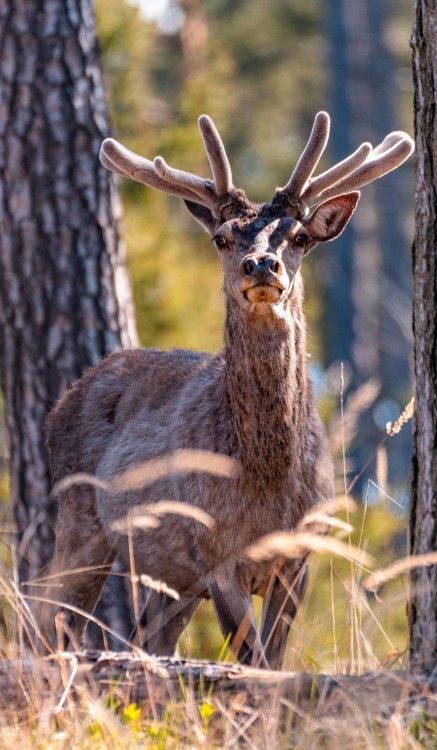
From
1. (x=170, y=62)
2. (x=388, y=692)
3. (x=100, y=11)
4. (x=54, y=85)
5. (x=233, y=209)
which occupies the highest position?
(x=170, y=62)

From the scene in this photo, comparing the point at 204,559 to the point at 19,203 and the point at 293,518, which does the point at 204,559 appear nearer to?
the point at 293,518

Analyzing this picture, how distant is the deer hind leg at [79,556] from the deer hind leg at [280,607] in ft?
3.47

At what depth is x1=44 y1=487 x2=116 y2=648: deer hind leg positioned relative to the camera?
621 centimetres

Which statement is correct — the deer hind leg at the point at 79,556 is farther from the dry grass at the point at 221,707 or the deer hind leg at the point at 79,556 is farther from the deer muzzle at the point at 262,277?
the dry grass at the point at 221,707

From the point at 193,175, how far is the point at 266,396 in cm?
109

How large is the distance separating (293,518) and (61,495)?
158 cm

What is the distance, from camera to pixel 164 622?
6.25 m

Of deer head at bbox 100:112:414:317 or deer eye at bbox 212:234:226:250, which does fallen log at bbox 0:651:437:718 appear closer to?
deer head at bbox 100:112:414:317

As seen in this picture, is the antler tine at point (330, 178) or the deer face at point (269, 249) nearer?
the deer face at point (269, 249)

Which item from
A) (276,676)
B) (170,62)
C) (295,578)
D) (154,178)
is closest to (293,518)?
(295,578)

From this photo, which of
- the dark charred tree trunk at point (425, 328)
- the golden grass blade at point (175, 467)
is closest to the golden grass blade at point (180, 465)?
the golden grass blade at point (175, 467)

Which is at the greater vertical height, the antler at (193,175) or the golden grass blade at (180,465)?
the antler at (193,175)

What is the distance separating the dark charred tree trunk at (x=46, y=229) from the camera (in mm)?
6816

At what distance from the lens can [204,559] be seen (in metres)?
5.30
